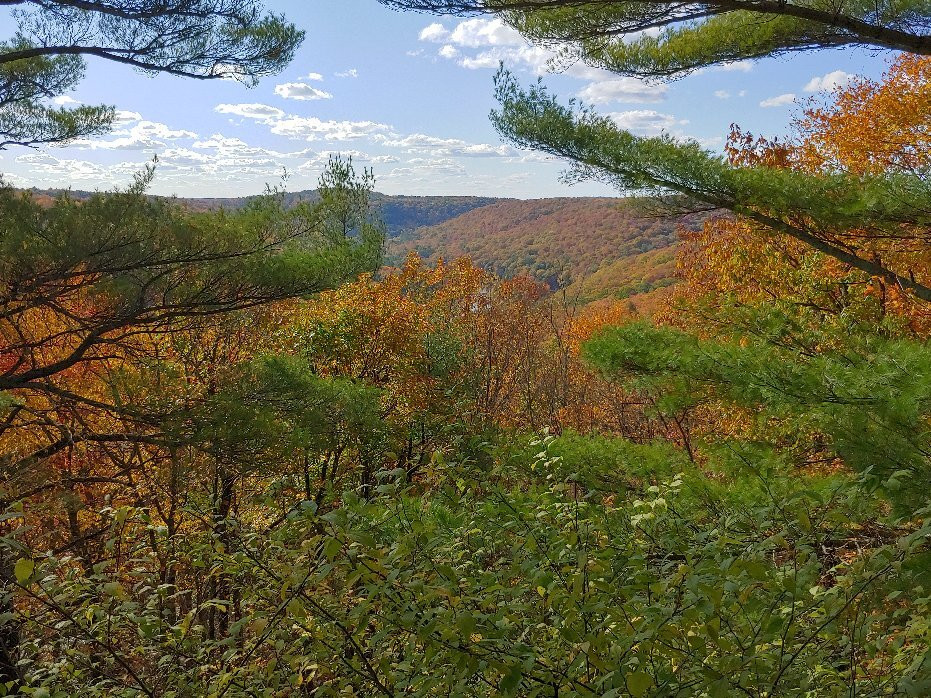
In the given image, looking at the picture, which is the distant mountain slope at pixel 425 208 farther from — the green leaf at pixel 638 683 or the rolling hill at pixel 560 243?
the green leaf at pixel 638 683

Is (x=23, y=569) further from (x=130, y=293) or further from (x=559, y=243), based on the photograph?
(x=559, y=243)

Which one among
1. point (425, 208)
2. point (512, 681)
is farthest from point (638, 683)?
point (425, 208)

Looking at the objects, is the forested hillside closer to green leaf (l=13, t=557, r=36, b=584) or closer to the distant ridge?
green leaf (l=13, t=557, r=36, b=584)

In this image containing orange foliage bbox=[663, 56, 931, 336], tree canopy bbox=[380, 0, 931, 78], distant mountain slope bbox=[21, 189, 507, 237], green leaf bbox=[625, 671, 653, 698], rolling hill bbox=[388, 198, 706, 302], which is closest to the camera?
green leaf bbox=[625, 671, 653, 698]

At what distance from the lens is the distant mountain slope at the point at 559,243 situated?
38281mm

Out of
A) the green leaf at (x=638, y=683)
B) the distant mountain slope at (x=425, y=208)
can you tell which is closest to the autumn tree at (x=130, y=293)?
the green leaf at (x=638, y=683)

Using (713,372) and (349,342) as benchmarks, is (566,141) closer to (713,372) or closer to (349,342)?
(713,372)

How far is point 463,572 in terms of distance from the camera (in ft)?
8.28

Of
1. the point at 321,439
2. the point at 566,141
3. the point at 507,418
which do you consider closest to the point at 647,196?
the point at 566,141

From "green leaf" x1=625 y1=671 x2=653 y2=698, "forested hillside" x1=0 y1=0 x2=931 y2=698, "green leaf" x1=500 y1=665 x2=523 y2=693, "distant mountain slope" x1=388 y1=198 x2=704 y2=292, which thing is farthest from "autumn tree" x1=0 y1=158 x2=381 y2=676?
"distant mountain slope" x1=388 y1=198 x2=704 y2=292

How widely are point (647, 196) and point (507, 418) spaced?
686 cm

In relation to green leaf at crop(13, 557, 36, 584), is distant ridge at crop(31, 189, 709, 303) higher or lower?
higher

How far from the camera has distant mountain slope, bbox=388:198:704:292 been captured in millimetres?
38281

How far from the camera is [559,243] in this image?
216ft
